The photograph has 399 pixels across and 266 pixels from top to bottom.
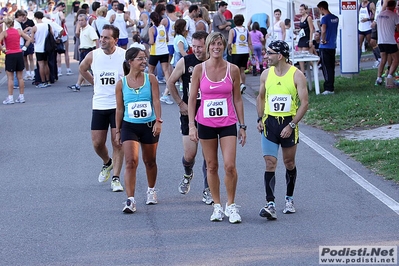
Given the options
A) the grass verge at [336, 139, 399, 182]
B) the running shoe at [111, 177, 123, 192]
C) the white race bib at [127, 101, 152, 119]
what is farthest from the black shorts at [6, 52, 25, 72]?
the white race bib at [127, 101, 152, 119]

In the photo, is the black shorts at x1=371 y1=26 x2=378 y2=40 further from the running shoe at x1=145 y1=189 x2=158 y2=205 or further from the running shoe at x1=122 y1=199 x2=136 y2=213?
the running shoe at x1=122 y1=199 x2=136 y2=213

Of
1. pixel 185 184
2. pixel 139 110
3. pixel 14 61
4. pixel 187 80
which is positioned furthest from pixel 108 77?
pixel 14 61

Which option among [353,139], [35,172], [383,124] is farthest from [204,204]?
[383,124]

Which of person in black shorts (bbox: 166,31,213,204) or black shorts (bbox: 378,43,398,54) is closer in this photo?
person in black shorts (bbox: 166,31,213,204)

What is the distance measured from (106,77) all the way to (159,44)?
8.28 meters

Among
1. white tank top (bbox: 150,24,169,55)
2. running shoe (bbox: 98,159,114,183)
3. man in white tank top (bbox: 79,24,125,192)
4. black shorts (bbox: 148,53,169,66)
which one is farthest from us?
black shorts (bbox: 148,53,169,66)

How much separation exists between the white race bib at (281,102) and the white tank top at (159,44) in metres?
9.78

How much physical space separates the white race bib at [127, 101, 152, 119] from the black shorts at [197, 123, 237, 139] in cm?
82

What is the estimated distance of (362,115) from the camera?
13523 mm

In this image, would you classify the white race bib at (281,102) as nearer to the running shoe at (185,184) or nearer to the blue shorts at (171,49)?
the running shoe at (185,184)

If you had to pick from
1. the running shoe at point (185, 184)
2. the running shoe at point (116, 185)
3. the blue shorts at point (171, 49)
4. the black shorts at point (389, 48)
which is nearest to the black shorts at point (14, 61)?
the blue shorts at point (171, 49)

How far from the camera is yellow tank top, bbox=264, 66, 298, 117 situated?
7.45 m

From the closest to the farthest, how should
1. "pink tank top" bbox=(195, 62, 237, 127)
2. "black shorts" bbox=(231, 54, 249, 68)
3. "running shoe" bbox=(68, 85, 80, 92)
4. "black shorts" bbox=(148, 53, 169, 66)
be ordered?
"pink tank top" bbox=(195, 62, 237, 127)
"black shorts" bbox=(148, 53, 169, 66)
"black shorts" bbox=(231, 54, 249, 68)
"running shoe" bbox=(68, 85, 80, 92)

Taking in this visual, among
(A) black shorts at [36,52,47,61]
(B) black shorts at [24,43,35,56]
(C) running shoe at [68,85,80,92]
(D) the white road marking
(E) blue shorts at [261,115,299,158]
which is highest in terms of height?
(B) black shorts at [24,43,35,56]
